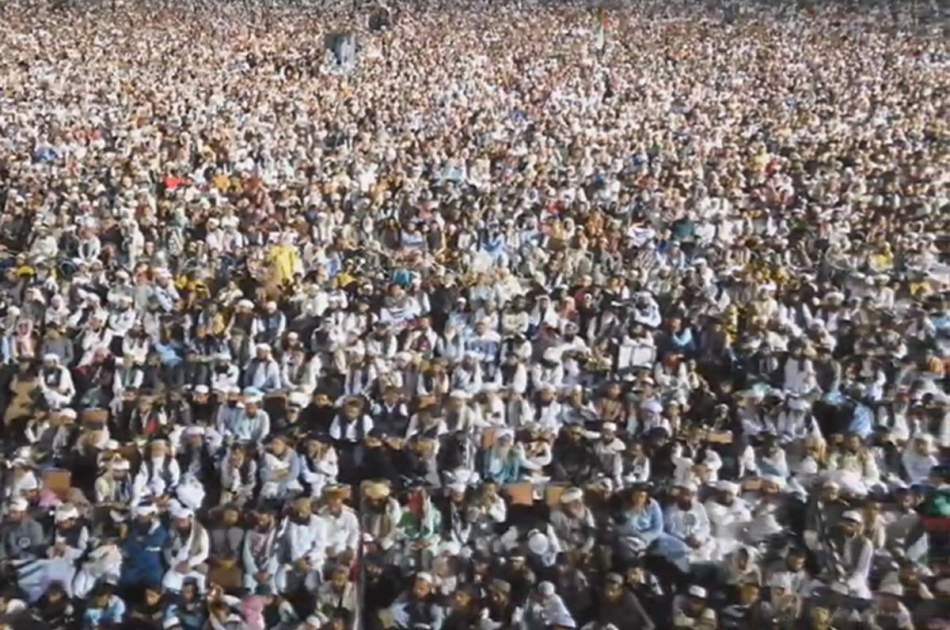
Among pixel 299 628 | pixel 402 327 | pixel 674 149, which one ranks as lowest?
pixel 299 628

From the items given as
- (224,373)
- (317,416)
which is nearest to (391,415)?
(317,416)

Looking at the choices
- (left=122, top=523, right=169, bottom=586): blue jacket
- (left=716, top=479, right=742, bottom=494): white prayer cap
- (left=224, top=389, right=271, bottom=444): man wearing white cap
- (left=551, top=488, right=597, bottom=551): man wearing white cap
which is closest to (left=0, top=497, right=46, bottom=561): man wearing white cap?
(left=122, top=523, right=169, bottom=586): blue jacket

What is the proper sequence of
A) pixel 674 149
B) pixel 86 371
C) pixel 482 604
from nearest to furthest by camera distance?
pixel 482 604
pixel 86 371
pixel 674 149

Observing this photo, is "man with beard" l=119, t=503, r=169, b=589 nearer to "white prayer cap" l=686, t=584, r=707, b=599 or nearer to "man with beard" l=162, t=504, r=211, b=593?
"man with beard" l=162, t=504, r=211, b=593

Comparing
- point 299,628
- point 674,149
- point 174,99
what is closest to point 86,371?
point 299,628

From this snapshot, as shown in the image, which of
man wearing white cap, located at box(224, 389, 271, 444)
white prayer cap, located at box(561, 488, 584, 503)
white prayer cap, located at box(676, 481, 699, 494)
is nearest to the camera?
white prayer cap, located at box(561, 488, 584, 503)

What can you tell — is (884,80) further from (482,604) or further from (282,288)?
(482,604)
